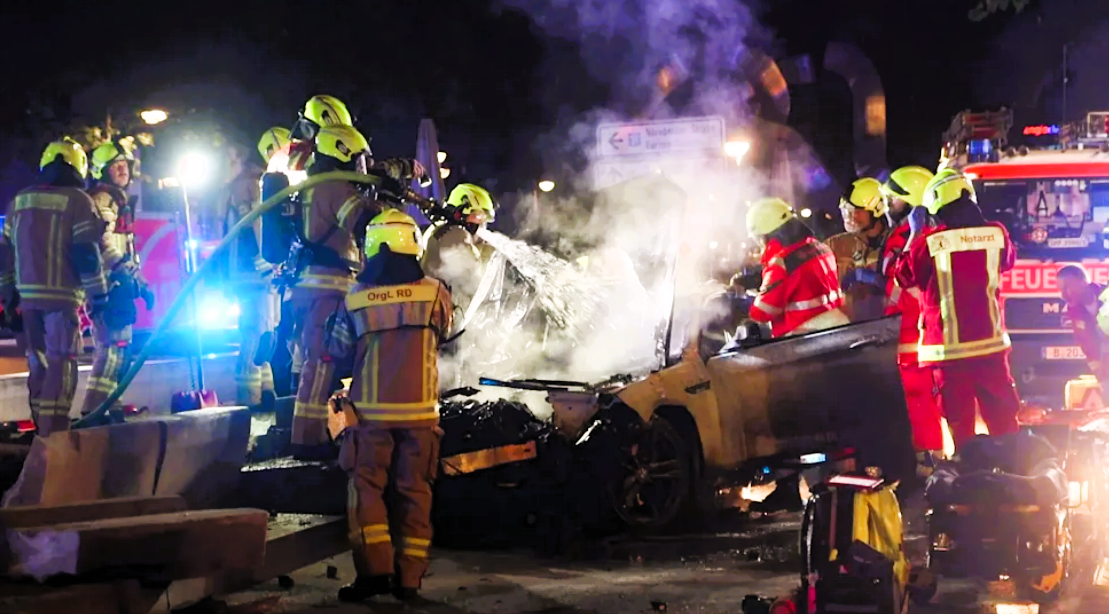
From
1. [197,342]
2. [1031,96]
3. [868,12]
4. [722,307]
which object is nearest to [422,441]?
[722,307]

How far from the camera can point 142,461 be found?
21.8ft

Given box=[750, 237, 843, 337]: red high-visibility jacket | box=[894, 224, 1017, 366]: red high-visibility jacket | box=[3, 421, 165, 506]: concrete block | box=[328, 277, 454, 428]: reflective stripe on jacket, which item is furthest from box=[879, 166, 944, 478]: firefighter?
box=[3, 421, 165, 506]: concrete block

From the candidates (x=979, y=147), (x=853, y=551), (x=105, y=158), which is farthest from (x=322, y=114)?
(x=979, y=147)

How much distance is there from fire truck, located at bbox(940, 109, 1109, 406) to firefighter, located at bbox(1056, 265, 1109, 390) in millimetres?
1009

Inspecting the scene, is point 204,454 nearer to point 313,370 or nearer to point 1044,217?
point 313,370

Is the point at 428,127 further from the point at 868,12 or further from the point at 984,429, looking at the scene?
the point at 868,12

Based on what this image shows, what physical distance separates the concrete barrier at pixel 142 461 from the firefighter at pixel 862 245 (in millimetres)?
4994

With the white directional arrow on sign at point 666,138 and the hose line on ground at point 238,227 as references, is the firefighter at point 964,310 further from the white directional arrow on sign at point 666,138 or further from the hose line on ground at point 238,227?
the white directional arrow on sign at point 666,138

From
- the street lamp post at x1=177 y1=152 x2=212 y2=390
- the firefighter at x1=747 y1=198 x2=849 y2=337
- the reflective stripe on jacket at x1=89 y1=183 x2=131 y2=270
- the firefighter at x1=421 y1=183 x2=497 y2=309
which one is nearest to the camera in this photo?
the firefighter at x1=747 y1=198 x2=849 y2=337

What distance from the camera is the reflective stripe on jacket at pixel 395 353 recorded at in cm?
593

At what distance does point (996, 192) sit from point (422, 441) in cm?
811

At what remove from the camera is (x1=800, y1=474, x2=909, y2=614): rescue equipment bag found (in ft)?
16.0

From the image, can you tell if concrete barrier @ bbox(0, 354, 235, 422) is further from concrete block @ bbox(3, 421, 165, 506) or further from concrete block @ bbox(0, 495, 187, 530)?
concrete block @ bbox(0, 495, 187, 530)

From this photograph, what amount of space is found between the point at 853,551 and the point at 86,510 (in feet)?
11.5
